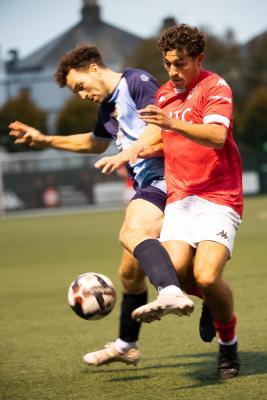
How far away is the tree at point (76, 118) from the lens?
2176 inches

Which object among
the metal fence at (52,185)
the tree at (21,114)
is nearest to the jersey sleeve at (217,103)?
the metal fence at (52,185)

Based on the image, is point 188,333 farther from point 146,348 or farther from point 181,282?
point 181,282

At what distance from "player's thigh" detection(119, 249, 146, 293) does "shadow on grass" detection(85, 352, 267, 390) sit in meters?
0.54

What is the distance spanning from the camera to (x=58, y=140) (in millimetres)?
7234

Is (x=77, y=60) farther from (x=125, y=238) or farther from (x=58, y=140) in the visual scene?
(x=125, y=238)

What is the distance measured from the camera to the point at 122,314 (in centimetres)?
655

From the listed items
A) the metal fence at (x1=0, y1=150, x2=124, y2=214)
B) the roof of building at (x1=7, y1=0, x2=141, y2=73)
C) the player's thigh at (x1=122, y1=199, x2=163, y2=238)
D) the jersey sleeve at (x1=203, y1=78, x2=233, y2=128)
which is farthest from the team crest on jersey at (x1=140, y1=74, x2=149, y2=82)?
the roof of building at (x1=7, y1=0, x2=141, y2=73)

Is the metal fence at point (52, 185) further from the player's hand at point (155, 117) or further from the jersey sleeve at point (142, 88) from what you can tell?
the player's hand at point (155, 117)

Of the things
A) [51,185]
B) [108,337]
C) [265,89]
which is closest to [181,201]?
[108,337]

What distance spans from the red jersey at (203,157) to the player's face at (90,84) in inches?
31.4

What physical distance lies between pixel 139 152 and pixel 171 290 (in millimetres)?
953

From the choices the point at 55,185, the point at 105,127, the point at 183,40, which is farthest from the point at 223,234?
the point at 55,185

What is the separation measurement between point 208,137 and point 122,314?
170 centimetres

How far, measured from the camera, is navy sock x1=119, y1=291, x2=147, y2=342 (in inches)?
256
